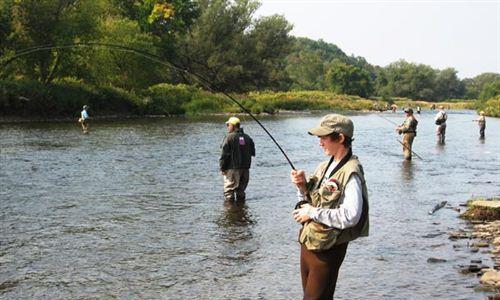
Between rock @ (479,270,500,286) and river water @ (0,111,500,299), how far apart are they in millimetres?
120

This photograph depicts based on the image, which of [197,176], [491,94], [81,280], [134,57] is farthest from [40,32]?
[491,94]

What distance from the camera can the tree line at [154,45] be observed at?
1982 inches

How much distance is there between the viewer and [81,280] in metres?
7.52

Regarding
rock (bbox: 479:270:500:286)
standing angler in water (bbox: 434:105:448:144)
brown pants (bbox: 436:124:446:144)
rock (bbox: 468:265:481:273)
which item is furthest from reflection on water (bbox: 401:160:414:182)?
rock (bbox: 479:270:500:286)

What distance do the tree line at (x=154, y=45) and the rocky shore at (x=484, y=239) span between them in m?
5.13

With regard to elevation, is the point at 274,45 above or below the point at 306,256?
above

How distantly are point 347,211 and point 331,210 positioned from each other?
0.11 meters

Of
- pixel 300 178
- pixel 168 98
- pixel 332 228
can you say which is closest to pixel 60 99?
pixel 168 98

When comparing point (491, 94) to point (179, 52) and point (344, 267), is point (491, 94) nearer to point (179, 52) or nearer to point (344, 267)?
point (179, 52)

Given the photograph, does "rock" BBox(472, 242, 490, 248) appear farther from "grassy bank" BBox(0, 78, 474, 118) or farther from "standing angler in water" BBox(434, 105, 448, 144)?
"grassy bank" BBox(0, 78, 474, 118)

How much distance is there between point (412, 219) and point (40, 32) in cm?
4612

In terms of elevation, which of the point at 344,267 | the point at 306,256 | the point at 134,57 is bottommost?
the point at 344,267

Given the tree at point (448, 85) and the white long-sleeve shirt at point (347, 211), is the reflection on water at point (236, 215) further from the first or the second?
the tree at point (448, 85)

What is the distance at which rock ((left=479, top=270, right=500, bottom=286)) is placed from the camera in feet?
23.5
